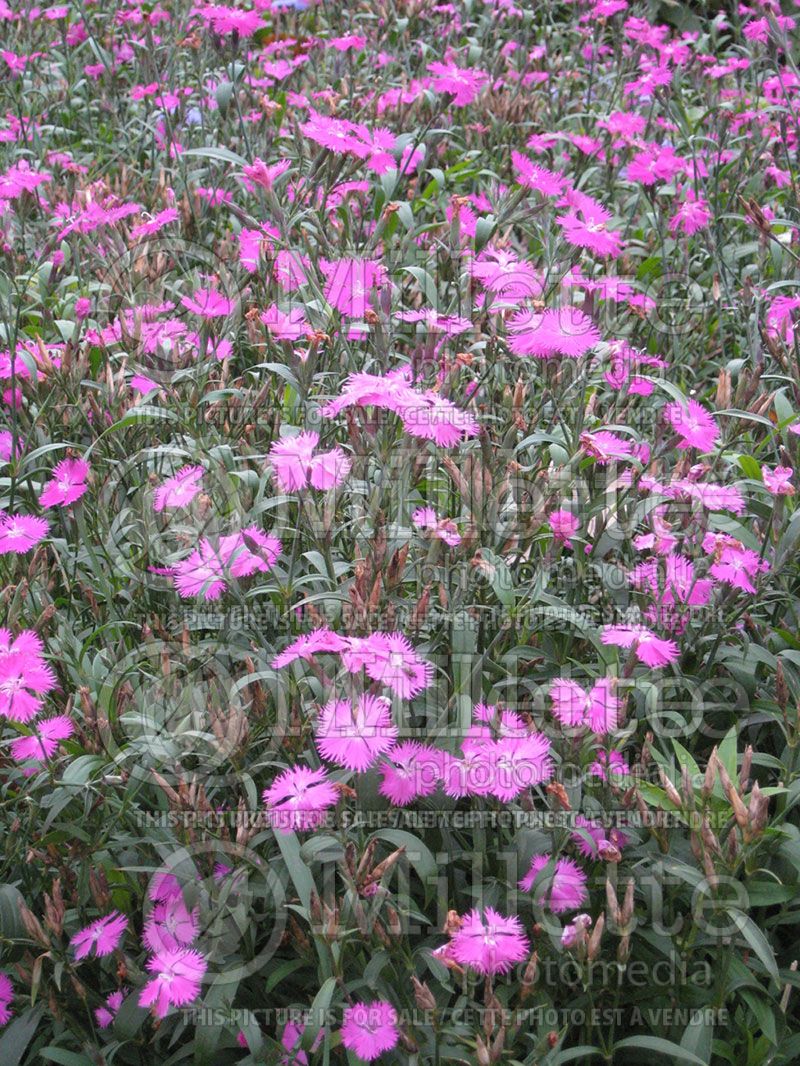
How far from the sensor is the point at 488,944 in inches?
55.2

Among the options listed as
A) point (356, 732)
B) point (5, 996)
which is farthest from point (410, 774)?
point (5, 996)

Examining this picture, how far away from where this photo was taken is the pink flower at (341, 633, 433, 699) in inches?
58.3

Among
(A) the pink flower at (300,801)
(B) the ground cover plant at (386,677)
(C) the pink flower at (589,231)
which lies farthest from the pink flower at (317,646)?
(C) the pink flower at (589,231)

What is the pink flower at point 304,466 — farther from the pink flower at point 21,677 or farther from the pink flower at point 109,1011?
the pink flower at point 109,1011

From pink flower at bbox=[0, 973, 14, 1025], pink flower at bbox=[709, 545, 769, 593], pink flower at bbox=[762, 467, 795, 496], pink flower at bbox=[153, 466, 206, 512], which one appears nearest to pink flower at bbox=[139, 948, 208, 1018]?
pink flower at bbox=[0, 973, 14, 1025]

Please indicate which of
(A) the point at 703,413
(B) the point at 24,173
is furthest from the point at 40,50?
(A) the point at 703,413

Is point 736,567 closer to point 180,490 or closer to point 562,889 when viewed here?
point 562,889

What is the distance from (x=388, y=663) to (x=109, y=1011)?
0.71 meters

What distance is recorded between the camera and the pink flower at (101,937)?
1545 mm

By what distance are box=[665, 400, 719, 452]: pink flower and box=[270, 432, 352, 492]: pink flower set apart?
63 centimetres

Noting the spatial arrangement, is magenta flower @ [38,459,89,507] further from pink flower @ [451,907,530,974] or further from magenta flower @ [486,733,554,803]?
pink flower @ [451,907,530,974]

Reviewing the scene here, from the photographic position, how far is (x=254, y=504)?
2.02 m

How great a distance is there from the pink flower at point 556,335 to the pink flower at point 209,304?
2.24 feet

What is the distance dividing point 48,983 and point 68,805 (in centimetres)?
27
